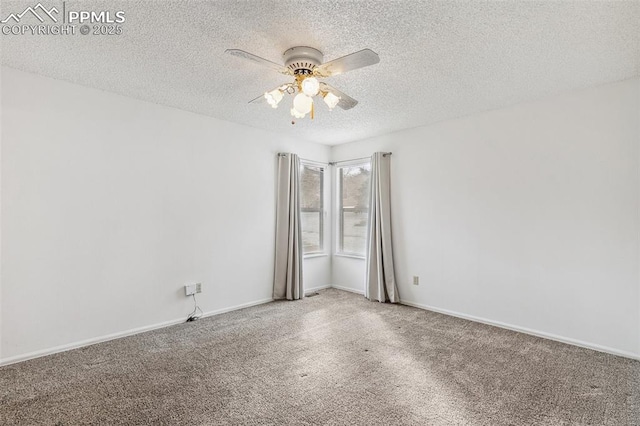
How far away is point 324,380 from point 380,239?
2.51 metres

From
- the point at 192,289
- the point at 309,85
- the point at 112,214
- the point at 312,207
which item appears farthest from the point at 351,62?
the point at 312,207

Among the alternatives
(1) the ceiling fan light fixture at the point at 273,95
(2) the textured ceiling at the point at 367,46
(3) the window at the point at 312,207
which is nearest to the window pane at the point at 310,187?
(3) the window at the point at 312,207

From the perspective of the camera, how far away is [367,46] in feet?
7.52

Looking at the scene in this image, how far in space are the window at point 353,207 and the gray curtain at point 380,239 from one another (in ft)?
1.29

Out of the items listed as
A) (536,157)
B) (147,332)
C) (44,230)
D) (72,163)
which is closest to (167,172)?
(72,163)

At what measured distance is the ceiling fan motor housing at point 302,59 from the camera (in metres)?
2.26

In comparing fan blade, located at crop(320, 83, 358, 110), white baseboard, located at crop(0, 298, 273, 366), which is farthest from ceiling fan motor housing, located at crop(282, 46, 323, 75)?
white baseboard, located at crop(0, 298, 273, 366)

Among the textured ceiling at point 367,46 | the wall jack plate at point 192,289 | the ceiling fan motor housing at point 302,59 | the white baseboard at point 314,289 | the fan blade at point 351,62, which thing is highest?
the textured ceiling at point 367,46

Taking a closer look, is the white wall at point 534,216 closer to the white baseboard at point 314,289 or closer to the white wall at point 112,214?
the white baseboard at point 314,289

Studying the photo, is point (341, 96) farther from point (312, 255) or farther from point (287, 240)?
point (312, 255)

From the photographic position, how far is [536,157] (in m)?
3.29

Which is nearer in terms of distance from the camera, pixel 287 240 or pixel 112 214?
pixel 112 214

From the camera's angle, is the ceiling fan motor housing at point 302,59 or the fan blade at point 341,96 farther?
the fan blade at point 341,96

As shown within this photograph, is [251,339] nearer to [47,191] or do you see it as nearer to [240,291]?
[240,291]
